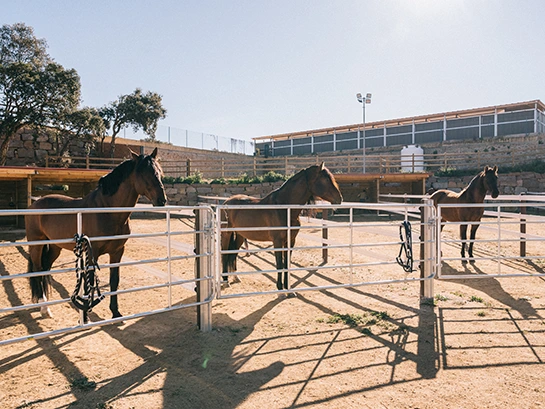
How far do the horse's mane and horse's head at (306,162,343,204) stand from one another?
259 centimetres

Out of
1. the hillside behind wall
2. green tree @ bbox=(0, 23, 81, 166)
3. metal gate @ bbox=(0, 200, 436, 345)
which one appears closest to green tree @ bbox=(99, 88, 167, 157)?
the hillside behind wall

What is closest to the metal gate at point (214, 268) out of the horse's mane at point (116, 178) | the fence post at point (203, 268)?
the fence post at point (203, 268)

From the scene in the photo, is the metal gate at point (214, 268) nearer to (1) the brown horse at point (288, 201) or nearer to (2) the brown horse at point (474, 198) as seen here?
(1) the brown horse at point (288, 201)

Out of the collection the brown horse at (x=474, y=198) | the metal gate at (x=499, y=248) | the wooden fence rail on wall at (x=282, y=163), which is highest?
the wooden fence rail on wall at (x=282, y=163)

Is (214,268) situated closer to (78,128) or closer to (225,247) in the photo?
(225,247)

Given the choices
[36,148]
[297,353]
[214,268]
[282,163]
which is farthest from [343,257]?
[36,148]

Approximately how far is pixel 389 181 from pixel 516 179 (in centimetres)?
758

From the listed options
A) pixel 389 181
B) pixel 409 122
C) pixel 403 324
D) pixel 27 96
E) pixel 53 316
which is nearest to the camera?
pixel 403 324

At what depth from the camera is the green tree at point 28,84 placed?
17.1 metres

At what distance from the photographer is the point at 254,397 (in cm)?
245

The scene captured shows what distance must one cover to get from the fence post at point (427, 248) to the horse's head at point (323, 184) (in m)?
1.31

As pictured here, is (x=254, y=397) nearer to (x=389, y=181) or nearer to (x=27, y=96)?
(x=389, y=181)

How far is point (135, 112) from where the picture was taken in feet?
85.3

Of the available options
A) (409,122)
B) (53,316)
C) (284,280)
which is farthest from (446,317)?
(409,122)
